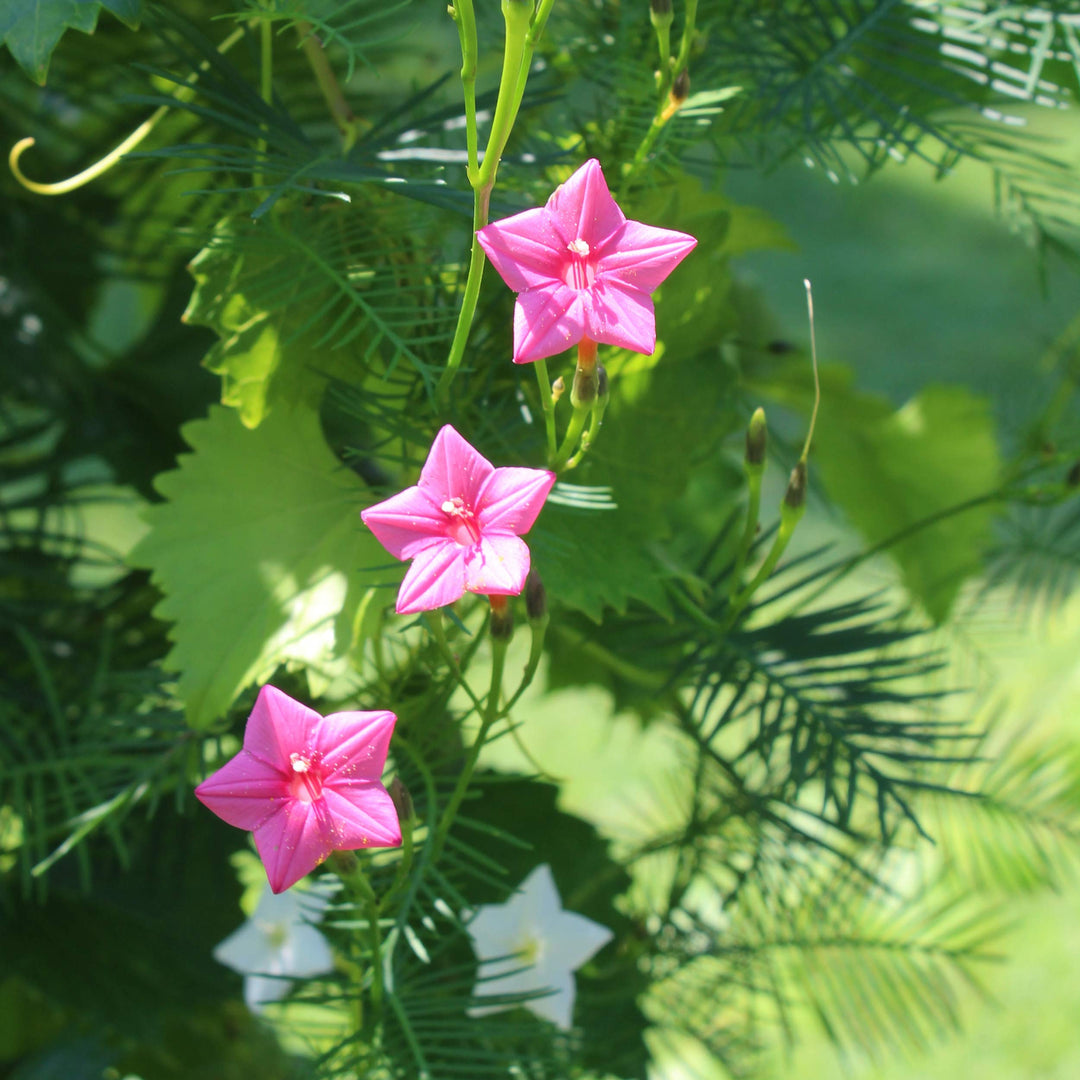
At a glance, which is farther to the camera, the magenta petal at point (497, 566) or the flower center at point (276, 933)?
the flower center at point (276, 933)

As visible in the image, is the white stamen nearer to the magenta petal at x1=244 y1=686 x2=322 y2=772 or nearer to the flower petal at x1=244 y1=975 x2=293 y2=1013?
the magenta petal at x1=244 y1=686 x2=322 y2=772

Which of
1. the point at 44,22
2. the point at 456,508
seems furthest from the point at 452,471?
the point at 44,22

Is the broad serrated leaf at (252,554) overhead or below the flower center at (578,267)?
below

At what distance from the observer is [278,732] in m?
0.17

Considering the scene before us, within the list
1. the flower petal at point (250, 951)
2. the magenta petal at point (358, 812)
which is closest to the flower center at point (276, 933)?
the flower petal at point (250, 951)

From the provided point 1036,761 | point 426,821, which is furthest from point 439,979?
point 1036,761

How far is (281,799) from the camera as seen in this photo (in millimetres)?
171

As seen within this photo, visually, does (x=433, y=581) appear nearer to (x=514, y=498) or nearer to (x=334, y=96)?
(x=514, y=498)

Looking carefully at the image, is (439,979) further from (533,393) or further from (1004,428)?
(1004,428)

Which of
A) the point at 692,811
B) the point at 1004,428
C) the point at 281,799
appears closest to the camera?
the point at 281,799

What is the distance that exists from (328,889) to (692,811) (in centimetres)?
12

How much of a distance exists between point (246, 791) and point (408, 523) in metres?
0.05

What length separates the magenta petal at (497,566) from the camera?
0.15 metres

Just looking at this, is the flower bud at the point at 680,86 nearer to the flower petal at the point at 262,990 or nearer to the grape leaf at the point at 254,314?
the grape leaf at the point at 254,314
